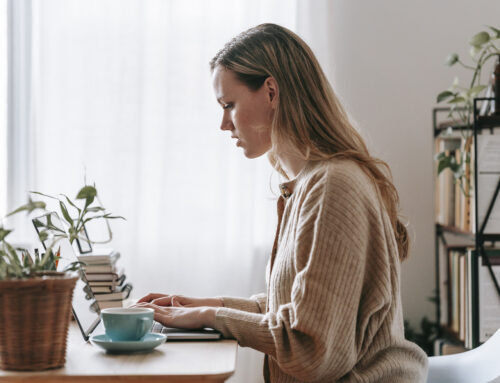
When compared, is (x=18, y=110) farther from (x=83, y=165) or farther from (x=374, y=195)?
(x=374, y=195)

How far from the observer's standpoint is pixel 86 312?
4.53ft

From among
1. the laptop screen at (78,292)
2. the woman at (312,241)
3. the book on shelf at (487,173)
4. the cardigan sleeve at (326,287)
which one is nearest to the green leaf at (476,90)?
the book on shelf at (487,173)

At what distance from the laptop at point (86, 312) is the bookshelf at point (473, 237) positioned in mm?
1197

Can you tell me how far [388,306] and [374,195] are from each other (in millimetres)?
209

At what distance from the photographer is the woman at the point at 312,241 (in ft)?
3.64

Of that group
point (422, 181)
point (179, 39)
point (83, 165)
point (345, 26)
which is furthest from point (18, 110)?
point (422, 181)

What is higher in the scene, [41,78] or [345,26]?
[345,26]

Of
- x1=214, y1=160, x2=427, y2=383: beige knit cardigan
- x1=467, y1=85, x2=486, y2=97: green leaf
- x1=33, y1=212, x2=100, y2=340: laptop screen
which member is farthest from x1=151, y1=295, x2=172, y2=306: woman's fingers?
x1=467, y1=85, x2=486, y2=97: green leaf

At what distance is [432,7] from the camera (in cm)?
277

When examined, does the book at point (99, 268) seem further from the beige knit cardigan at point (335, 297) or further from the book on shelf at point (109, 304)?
the beige knit cardigan at point (335, 297)

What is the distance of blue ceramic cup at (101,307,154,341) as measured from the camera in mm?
1108

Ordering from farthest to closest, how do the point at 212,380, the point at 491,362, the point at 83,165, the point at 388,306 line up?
1. the point at 83,165
2. the point at 491,362
3. the point at 388,306
4. the point at 212,380

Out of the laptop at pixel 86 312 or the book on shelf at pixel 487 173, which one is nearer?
the laptop at pixel 86 312

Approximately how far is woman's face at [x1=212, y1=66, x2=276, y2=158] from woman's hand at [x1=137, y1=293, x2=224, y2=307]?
360 mm
